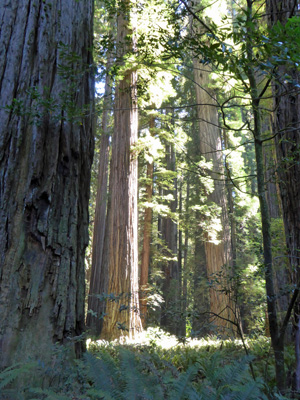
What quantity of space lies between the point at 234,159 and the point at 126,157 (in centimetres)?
658

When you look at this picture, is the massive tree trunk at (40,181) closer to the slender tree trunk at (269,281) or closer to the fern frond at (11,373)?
the fern frond at (11,373)

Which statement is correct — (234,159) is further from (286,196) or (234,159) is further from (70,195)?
(70,195)

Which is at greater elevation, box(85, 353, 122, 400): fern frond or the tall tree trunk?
the tall tree trunk

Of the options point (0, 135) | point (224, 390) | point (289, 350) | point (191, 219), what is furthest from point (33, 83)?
point (191, 219)

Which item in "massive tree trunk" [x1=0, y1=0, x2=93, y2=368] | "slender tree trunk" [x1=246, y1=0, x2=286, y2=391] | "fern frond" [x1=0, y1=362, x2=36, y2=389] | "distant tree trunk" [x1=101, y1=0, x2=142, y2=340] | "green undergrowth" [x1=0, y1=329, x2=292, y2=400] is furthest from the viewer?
"distant tree trunk" [x1=101, y1=0, x2=142, y2=340]

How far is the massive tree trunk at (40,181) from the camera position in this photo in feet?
7.30

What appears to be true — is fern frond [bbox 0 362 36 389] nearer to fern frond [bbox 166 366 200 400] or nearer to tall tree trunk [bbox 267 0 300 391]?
fern frond [bbox 166 366 200 400]

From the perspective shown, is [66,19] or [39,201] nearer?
[39,201]

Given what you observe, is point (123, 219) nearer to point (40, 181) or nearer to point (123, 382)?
point (40, 181)

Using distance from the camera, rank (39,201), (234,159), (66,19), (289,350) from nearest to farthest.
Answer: (39,201) < (66,19) < (289,350) < (234,159)

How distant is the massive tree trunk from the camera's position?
222cm

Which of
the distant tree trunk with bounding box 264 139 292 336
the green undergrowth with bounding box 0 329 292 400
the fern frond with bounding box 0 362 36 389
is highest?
the distant tree trunk with bounding box 264 139 292 336

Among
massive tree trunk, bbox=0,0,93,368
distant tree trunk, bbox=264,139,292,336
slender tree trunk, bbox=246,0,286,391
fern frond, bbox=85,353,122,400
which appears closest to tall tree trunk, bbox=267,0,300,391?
distant tree trunk, bbox=264,139,292,336

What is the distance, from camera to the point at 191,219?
46.4 ft
